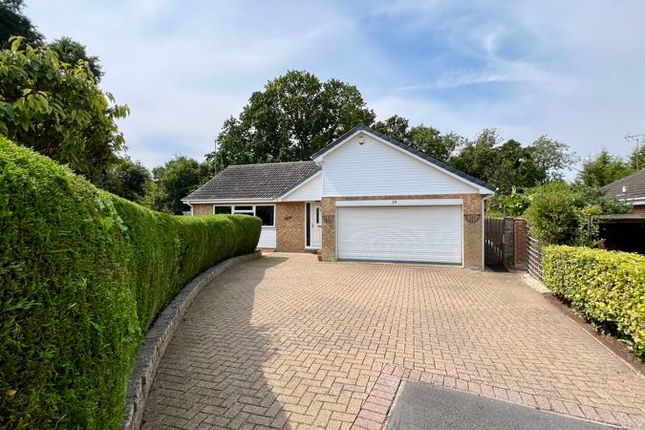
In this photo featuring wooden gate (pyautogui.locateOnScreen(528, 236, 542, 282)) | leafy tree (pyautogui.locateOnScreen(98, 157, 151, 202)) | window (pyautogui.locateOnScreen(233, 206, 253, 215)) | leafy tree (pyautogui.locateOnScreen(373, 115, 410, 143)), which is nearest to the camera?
wooden gate (pyautogui.locateOnScreen(528, 236, 542, 282))

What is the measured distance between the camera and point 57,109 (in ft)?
11.7

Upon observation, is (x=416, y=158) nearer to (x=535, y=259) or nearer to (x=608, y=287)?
(x=535, y=259)

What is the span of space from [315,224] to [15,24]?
81.4 ft

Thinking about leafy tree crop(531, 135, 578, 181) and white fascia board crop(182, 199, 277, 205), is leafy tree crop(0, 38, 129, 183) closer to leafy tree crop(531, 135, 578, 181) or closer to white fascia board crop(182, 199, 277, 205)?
white fascia board crop(182, 199, 277, 205)

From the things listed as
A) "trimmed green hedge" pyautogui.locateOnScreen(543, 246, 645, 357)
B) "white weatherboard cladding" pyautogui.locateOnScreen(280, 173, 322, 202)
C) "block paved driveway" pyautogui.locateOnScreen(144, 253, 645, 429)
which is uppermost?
"white weatherboard cladding" pyautogui.locateOnScreen(280, 173, 322, 202)

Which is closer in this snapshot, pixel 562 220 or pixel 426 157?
pixel 562 220

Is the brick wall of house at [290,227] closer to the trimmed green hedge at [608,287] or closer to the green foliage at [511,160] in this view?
the trimmed green hedge at [608,287]

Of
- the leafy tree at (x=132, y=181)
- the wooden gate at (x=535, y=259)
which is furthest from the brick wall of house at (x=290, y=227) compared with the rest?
the leafy tree at (x=132, y=181)

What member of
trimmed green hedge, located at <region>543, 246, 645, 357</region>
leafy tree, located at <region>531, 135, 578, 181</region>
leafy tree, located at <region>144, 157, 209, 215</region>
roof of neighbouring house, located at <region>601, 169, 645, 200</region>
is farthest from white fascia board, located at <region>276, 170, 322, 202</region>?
leafy tree, located at <region>531, 135, 578, 181</region>

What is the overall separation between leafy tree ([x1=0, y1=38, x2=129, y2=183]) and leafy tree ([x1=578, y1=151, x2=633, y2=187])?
36106 millimetres

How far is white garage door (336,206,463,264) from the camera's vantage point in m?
12.9

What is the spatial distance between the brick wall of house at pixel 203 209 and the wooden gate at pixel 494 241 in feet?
47.4

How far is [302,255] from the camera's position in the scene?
15891 millimetres

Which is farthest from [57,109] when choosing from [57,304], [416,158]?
[416,158]
